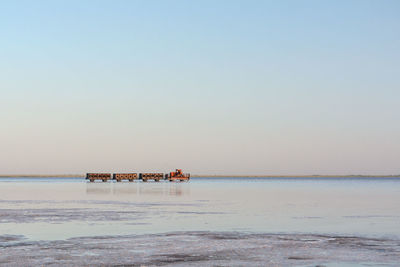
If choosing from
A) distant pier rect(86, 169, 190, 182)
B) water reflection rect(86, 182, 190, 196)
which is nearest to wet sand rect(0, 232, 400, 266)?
water reflection rect(86, 182, 190, 196)

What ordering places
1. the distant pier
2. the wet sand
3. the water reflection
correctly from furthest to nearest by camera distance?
1. the distant pier
2. the water reflection
3. the wet sand

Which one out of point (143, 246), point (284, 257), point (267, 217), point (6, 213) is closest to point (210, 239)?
point (143, 246)

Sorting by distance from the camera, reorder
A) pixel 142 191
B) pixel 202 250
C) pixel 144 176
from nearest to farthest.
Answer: pixel 202 250, pixel 142 191, pixel 144 176

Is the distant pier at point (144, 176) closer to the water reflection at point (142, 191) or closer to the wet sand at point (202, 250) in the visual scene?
the water reflection at point (142, 191)

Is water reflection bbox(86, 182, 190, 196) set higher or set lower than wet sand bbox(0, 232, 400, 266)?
lower

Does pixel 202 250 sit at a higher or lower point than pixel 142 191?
higher

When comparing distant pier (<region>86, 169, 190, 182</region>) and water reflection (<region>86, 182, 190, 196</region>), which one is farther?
distant pier (<region>86, 169, 190, 182</region>)

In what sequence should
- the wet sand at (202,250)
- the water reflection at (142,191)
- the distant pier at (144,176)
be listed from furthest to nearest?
the distant pier at (144,176), the water reflection at (142,191), the wet sand at (202,250)

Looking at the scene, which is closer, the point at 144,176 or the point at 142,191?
the point at 142,191

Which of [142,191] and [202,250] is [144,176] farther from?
[202,250]

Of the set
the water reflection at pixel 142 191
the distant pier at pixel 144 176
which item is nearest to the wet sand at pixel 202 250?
the water reflection at pixel 142 191

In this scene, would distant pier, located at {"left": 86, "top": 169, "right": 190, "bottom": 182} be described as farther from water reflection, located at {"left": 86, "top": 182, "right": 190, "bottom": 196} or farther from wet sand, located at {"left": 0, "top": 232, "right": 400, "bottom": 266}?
wet sand, located at {"left": 0, "top": 232, "right": 400, "bottom": 266}

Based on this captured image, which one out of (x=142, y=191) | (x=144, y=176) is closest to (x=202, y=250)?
(x=142, y=191)

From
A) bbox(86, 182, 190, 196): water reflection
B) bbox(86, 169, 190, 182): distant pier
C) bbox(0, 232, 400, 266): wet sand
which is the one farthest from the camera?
bbox(86, 169, 190, 182): distant pier
